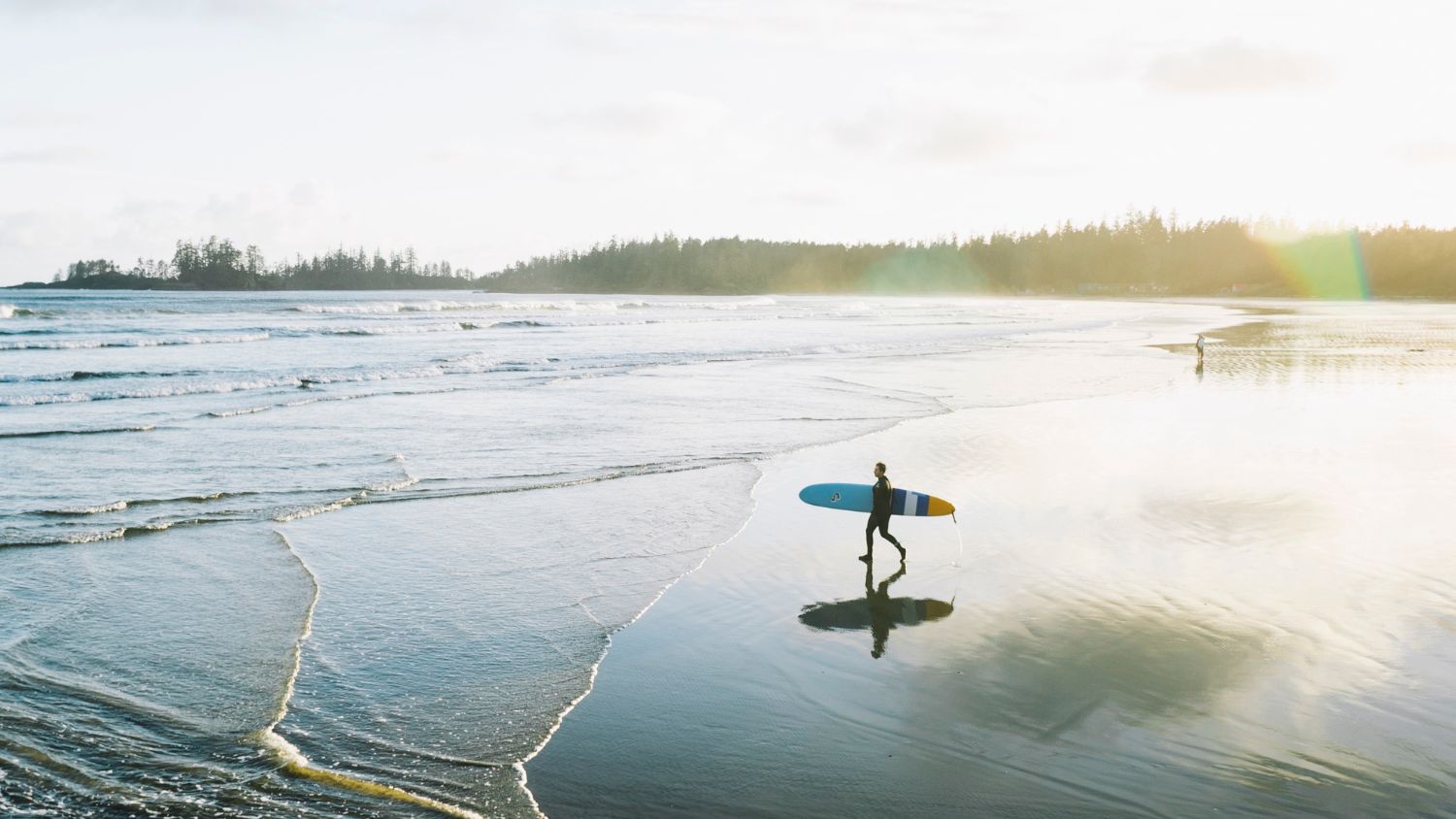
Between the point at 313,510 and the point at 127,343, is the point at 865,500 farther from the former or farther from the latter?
the point at 127,343

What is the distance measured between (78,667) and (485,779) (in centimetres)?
351

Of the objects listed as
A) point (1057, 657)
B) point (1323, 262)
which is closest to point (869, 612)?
point (1057, 657)

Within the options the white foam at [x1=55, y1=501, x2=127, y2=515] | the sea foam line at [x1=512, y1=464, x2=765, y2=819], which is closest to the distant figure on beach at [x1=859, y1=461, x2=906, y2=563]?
the sea foam line at [x1=512, y1=464, x2=765, y2=819]

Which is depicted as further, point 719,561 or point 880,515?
point 719,561

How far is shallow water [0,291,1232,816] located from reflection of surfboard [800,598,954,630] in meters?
1.52

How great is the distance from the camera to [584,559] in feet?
33.0

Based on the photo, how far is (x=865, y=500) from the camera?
10656mm

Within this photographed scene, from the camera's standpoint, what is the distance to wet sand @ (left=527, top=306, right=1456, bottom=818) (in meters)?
5.47

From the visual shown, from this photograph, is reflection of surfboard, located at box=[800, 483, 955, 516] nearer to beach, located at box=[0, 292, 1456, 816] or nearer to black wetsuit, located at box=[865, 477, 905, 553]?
black wetsuit, located at box=[865, 477, 905, 553]

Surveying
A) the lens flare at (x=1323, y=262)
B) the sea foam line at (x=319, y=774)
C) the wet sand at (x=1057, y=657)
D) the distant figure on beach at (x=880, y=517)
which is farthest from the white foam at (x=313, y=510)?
the lens flare at (x=1323, y=262)

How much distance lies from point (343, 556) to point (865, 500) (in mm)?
Answer: 5279

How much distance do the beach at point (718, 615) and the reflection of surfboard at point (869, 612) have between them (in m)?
0.05

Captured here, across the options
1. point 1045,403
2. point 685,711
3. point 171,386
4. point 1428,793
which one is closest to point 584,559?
point 685,711

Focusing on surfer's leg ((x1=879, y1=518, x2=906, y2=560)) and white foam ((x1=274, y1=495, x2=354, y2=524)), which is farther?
white foam ((x1=274, y1=495, x2=354, y2=524))
